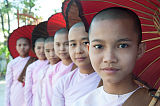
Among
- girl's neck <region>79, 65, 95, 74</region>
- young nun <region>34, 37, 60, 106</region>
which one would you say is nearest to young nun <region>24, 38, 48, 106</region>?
young nun <region>34, 37, 60, 106</region>

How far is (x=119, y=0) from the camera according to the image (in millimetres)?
979

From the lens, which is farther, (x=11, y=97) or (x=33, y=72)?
(x=11, y=97)

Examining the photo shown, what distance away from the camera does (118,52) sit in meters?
0.90

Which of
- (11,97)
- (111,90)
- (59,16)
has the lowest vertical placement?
(11,97)

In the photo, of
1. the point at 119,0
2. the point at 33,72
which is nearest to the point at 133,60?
the point at 119,0

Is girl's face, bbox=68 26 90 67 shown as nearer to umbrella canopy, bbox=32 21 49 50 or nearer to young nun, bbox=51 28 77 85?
young nun, bbox=51 28 77 85

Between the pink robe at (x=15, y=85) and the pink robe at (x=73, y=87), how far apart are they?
6.18ft

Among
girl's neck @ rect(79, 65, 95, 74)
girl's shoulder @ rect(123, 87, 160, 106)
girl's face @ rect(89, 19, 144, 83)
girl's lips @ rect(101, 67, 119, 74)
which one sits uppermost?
girl's face @ rect(89, 19, 144, 83)

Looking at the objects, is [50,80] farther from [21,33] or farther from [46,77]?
[21,33]

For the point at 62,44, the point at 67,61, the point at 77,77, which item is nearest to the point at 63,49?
the point at 62,44

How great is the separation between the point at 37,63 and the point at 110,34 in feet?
6.92

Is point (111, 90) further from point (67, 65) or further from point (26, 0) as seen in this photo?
point (26, 0)

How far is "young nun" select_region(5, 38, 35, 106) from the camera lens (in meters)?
3.23

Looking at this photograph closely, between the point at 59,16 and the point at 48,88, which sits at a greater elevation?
the point at 59,16
